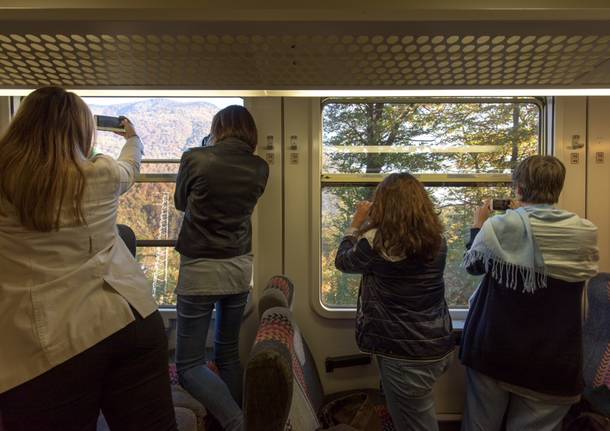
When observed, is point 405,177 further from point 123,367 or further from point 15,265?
point 15,265

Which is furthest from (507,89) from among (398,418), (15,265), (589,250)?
(398,418)

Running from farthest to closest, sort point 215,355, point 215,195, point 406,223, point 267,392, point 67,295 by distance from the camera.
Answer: point 215,355 < point 215,195 < point 406,223 < point 67,295 < point 267,392

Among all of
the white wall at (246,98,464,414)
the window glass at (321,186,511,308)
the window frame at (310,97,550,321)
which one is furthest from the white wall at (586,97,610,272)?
the white wall at (246,98,464,414)

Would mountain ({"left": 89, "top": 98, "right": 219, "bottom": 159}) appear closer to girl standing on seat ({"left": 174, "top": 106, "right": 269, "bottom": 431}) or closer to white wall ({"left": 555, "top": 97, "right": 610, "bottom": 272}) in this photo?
girl standing on seat ({"left": 174, "top": 106, "right": 269, "bottom": 431})

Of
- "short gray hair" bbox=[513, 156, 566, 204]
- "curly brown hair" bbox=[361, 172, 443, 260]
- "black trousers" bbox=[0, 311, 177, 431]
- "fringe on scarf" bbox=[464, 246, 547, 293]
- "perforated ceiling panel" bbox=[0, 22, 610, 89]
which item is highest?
"perforated ceiling panel" bbox=[0, 22, 610, 89]

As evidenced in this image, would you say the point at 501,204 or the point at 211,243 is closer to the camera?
the point at 211,243

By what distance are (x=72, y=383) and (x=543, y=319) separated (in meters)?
1.52

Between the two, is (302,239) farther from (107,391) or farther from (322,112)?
(107,391)

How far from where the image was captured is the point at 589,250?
1252 millimetres

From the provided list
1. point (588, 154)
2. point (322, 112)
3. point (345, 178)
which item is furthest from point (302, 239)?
point (588, 154)

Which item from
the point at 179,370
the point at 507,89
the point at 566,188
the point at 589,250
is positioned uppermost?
the point at 507,89

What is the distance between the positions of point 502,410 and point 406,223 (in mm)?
908

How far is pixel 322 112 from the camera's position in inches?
73.1

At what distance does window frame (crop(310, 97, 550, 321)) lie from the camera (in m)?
1.81
